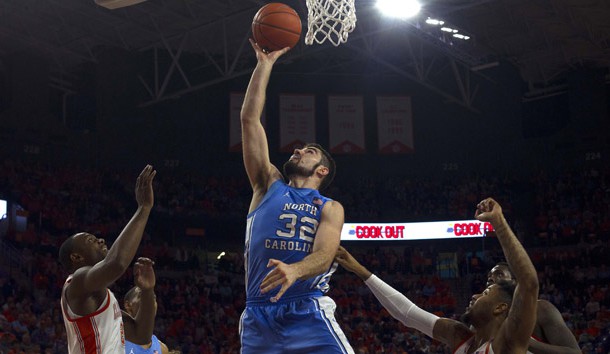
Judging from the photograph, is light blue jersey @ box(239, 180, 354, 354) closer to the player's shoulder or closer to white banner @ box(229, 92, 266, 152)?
the player's shoulder

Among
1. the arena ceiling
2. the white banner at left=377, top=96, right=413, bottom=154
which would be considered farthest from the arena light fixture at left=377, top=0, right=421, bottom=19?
the white banner at left=377, top=96, right=413, bottom=154

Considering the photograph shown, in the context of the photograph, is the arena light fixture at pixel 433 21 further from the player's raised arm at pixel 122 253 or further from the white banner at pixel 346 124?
the player's raised arm at pixel 122 253

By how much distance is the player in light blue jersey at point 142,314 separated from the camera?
17.7 ft

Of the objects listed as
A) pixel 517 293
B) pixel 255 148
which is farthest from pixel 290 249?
pixel 517 293

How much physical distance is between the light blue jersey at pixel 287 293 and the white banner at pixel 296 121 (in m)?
21.5

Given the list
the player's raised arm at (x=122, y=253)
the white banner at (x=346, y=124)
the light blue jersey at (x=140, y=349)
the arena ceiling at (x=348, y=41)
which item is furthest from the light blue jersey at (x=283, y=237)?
the white banner at (x=346, y=124)

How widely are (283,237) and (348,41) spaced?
20486 millimetres

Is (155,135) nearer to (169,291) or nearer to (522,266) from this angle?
(169,291)

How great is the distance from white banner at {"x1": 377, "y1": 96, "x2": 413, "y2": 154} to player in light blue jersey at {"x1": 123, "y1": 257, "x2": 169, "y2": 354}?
20.8 metres

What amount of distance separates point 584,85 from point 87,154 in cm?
1648

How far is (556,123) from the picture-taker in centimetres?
2639

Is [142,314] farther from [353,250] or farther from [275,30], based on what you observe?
[353,250]

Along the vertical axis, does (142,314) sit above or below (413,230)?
below

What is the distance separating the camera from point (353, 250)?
2614 centimetres
